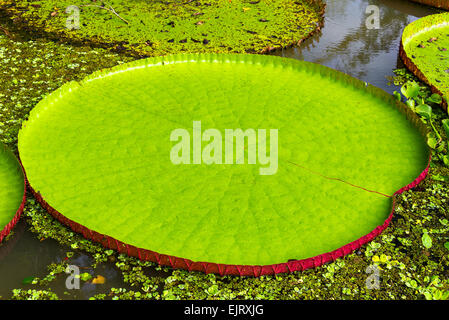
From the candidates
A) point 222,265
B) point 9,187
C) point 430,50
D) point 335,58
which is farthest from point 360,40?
point 9,187

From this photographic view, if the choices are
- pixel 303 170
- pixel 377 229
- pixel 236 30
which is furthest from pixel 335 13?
pixel 377 229

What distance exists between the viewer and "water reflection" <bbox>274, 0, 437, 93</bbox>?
3766mm

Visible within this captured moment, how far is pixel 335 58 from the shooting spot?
3885 millimetres

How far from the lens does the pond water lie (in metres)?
2.05

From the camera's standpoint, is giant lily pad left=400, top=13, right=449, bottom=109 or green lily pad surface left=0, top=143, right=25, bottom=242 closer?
green lily pad surface left=0, top=143, right=25, bottom=242

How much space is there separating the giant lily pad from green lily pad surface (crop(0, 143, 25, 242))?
268 cm

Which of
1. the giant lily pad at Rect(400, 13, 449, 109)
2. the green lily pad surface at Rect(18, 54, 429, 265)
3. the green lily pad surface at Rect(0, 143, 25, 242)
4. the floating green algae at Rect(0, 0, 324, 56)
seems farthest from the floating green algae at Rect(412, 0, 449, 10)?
the green lily pad surface at Rect(0, 143, 25, 242)

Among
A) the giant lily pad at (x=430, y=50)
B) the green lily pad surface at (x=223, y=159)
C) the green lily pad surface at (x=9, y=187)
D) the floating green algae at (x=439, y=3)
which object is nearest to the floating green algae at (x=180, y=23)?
the green lily pad surface at (x=223, y=159)

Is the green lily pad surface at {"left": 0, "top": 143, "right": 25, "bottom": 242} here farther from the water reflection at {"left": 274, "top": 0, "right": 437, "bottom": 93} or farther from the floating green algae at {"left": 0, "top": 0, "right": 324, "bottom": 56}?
the water reflection at {"left": 274, "top": 0, "right": 437, "bottom": 93}

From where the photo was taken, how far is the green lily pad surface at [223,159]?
214cm

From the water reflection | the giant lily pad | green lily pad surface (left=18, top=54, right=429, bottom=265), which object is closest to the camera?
green lily pad surface (left=18, top=54, right=429, bottom=265)

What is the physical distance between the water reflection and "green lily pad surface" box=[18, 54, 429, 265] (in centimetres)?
66

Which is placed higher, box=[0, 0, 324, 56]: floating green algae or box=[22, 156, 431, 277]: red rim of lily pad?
box=[0, 0, 324, 56]: floating green algae

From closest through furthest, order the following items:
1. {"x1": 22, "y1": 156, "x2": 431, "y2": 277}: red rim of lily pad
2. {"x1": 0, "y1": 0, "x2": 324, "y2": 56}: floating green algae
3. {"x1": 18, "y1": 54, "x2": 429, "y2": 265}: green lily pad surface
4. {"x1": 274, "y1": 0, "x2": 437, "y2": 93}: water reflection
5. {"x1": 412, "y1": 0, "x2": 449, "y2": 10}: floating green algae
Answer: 1. {"x1": 22, "y1": 156, "x2": 431, "y2": 277}: red rim of lily pad
2. {"x1": 18, "y1": 54, "x2": 429, "y2": 265}: green lily pad surface
3. {"x1": 274, "y1": 0, "x2": 437, "y2": 93}: water reflection
4. {"x1": 0, "y1": 0, "x2": 324, "y2": 56}: floating green algae
5. {"x1": 412, "y1": 0, "x2": 449, "y2": 10}: floating green algae
